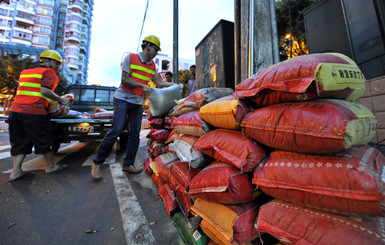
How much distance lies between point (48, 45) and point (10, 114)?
172ft

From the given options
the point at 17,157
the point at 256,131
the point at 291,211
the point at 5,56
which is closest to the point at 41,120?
the point at 17,157

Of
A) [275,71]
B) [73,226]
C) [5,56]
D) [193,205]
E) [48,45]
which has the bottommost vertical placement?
[73,226]

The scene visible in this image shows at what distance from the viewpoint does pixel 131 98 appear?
242 centimetres

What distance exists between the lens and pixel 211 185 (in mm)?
977

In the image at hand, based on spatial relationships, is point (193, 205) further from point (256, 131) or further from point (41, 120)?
point (41, 120)

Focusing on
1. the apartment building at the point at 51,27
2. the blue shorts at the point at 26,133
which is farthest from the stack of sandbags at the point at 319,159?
the apartment building at the point at 51,27

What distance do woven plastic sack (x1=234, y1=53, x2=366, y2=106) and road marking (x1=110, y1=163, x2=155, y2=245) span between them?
1.29m

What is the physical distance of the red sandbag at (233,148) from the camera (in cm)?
90

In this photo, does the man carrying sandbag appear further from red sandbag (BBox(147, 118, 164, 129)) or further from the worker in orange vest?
the worker in orange vest

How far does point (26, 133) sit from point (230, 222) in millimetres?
3123

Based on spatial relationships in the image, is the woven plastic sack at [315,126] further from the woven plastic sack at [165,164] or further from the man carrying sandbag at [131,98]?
the man carrying sandbag at [131,98]

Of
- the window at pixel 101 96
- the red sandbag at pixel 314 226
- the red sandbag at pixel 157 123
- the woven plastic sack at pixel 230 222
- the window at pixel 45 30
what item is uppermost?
the window at pixel 45 30

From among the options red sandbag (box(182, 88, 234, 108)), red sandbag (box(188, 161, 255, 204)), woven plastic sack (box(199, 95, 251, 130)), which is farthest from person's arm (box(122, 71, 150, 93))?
red sandbag (box(188, 161, 255, 204))

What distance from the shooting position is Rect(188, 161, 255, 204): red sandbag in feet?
2.86
